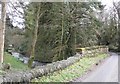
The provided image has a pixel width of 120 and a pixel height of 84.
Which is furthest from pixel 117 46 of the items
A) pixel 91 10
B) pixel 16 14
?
pixel 16 14

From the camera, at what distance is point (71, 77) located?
31.0ft

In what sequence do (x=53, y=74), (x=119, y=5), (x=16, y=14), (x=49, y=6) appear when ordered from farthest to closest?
(x=119, y=5), (x=49, y=6), (x=16, y=14), (x=53, y=74)

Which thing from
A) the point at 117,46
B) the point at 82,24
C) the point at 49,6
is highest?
the point at 49,6

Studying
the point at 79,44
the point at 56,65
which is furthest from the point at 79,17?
the point at 56,65

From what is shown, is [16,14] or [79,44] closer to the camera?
[16,14]

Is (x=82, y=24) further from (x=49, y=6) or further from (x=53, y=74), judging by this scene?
Answer: (x=53, y=74)

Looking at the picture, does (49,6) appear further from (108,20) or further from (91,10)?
(108,20)

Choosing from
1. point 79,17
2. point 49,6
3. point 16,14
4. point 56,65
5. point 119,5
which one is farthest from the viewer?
point 119,5

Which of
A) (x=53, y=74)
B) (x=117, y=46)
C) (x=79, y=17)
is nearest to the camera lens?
(x=53, y=74)

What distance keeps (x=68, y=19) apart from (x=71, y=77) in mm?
10381

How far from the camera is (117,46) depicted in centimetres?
3706

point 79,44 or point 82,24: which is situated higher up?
point 82,24

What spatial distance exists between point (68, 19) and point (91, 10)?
3.63 metres

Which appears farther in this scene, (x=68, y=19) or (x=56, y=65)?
(x=68, y=19)
